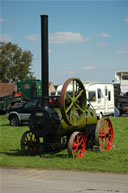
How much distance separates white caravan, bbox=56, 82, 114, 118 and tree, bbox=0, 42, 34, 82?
1907 inches

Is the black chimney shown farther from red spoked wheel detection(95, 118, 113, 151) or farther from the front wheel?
the front wheel

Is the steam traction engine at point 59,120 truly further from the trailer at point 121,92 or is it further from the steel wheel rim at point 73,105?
the trailer at point 121,92

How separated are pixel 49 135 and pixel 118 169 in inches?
105

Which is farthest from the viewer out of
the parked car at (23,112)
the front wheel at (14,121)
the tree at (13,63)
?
the tree at (13,63)

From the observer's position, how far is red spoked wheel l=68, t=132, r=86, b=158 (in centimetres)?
1051

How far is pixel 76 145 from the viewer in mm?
10836

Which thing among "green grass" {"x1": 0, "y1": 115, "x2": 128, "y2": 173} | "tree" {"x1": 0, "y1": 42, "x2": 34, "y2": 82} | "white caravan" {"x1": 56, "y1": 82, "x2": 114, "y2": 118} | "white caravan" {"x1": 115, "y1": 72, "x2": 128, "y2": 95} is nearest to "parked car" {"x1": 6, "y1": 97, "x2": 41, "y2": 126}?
"white caravan" {"x1": 56, "y1": 82, "x2": 114, "y2": 118}

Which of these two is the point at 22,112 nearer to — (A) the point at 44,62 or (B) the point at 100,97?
(B) the point at 100,97

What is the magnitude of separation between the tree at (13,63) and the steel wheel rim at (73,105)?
6224cm

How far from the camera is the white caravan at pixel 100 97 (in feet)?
80.0

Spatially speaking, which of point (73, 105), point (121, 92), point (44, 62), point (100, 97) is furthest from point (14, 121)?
point (121, 92)

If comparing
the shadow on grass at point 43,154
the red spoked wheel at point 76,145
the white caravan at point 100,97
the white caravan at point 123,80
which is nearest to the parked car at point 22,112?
the white caravan at point 100,97

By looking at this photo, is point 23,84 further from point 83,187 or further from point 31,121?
point 83,187

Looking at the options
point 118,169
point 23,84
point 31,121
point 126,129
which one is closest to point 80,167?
point 118,169
